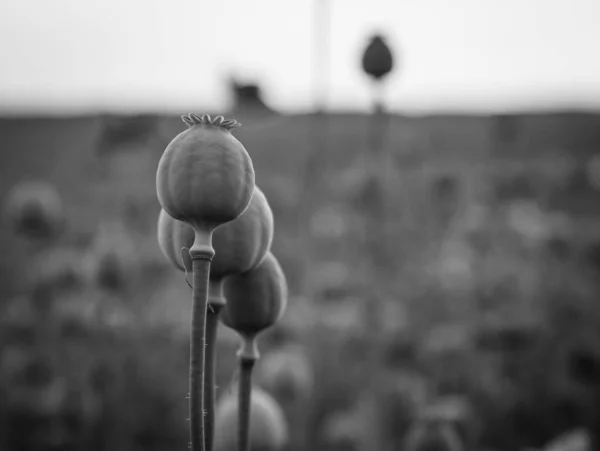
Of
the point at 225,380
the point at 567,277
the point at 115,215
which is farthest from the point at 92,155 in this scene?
the point at 567,277

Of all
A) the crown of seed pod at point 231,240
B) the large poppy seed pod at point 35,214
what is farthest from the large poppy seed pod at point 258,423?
the large poppy seed pod at point 35,214

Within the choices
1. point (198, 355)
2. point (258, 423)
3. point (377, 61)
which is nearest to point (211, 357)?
point (198, 355)

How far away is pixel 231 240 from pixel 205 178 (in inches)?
2.8

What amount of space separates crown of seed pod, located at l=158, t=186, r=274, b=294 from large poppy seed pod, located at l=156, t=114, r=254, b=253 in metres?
0.04

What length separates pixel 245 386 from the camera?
2.11ft

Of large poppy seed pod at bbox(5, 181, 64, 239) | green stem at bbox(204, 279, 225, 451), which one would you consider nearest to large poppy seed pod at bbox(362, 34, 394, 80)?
large poppy seed pod at bbox(5, 181, 64, 239)

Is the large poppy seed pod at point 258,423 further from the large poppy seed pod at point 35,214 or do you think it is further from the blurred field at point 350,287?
the large poppy seed pod at point 35,214

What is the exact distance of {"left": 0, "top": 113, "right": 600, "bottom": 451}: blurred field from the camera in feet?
13.4

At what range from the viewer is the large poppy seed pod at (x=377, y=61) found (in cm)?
234

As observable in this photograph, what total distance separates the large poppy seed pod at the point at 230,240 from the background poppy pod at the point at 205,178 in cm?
5

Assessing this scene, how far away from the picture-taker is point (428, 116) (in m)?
7.74

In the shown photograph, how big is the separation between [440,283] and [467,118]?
7.80ft

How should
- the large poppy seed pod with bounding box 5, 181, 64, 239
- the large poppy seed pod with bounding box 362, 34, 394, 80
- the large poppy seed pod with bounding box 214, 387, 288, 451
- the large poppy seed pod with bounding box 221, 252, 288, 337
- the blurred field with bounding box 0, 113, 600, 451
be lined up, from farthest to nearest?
the blurred field with bounding box 0, 113, 600, 451 < the large poppy seed pod with bounding box 5, 181, 64, 239 < the large poppy seed pod with bounding box 362, 34, 394, 80 < the large poppy seed pod with bounding box 214, 387, 288, 451 < the large poppy seed pod with bounding box 221, 252, 288, 337

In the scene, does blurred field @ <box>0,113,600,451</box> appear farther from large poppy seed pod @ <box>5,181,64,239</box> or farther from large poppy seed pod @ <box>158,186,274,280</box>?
large poppy seed pod @ <box>158,186,274,280</box>
